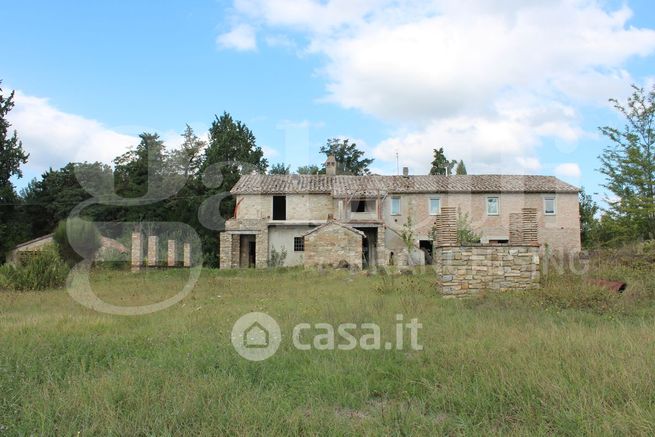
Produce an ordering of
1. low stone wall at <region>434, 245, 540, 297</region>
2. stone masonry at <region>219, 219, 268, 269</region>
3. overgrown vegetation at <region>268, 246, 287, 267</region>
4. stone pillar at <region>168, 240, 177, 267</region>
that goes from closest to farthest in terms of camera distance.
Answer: low stone wall at <region>434, 245, 540, 297</region> → stone pillar at <region>168, 240, 177, 267</region> → stone masonry at <region>219, 219, 268, 269</region> → overgrown vegetation at <region>268, 246, 287, 267</region>

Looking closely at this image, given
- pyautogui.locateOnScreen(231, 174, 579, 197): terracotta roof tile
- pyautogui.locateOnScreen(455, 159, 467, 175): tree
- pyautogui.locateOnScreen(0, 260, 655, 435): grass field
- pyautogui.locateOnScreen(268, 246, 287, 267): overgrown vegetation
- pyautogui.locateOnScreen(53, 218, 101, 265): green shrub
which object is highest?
pyautogui.locateOnScreen(455, 159, 467, 175): tree

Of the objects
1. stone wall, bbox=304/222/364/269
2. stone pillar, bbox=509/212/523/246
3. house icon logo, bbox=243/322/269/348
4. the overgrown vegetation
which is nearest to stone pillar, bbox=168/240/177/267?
the overgrown vegetation

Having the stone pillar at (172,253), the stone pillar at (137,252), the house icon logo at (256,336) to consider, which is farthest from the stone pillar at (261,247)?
the house icon logo at (256,336)

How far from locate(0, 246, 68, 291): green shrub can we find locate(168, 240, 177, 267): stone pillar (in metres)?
10.1

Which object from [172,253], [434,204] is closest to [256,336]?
[172,253]

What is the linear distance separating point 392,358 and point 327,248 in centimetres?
1959

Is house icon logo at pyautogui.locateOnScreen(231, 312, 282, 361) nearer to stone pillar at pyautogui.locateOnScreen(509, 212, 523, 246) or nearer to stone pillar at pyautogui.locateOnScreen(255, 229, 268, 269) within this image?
stone pillar at pyautogui.locateOnScreen(509, 212, 523, 246)

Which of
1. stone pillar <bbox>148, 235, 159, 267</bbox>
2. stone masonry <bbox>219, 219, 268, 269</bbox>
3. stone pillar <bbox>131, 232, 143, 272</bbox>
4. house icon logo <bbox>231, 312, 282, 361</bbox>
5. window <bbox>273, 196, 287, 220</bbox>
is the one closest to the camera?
house icon logo <bbox>231, 312, 282, 361</bbox>

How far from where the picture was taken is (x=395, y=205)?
31.4 meters

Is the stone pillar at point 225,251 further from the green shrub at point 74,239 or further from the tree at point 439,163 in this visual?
the tree at point 439,163

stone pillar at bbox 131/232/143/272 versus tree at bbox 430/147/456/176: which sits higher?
tree at bbox 430/147/456/176

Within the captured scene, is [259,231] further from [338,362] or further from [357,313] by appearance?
[338,362]

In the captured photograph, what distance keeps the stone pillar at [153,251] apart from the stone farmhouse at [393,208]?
4875 millimetres

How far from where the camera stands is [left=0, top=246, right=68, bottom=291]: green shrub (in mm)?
15464
